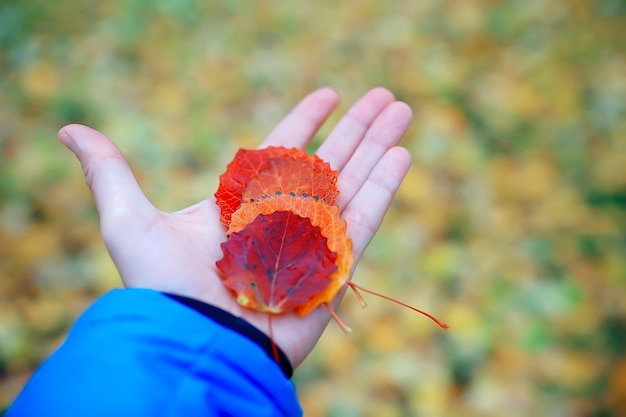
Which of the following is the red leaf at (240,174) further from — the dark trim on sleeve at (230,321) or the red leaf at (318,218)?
the dark trim on sleeve at (230,321)

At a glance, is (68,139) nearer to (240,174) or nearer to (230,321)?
(240,174)

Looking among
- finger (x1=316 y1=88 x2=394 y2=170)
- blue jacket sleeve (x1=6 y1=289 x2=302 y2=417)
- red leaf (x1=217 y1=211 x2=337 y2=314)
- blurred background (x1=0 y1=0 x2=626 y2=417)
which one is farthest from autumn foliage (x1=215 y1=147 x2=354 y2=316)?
blurred background (x1=0 y1=0 x2=626 y2=417)

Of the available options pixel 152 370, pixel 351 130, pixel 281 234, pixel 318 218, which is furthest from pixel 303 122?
pixel 152 370

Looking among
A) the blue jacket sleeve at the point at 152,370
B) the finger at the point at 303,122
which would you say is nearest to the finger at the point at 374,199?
the finger at the point at 303,122

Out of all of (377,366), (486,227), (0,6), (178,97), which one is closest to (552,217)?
(486,227)

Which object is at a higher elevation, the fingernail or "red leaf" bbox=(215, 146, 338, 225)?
the fingernail

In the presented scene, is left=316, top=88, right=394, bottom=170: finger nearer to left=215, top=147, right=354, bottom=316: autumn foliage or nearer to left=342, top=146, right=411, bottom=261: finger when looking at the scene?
left=342, top=146, right=411, bottom=261: finger
